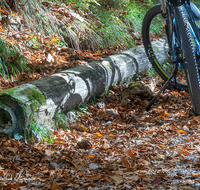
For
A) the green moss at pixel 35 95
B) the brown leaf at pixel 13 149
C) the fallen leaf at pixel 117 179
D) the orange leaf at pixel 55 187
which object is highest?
the green moss at pixel 35 95

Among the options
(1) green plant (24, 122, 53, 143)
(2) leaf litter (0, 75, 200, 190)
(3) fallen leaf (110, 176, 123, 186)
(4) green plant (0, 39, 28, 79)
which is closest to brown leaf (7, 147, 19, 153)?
(2) leaf litter (0, 75, 200, 190)

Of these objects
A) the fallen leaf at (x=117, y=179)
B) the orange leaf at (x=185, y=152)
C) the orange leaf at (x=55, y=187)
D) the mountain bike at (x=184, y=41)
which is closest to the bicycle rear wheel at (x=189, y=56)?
the mountain bike at (x=184, y=41)

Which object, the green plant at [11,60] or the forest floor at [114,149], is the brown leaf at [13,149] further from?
the green plant at [11,60]

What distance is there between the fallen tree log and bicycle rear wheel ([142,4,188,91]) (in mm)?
392

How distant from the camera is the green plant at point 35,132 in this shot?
2332 millimetres

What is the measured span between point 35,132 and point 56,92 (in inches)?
23.8

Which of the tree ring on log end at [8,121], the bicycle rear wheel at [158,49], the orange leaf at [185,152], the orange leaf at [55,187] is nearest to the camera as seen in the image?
the orange leaf at [55,187]

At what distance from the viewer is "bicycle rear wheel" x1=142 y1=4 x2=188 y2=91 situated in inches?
149

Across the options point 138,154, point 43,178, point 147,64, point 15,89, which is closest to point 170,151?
point 138,154

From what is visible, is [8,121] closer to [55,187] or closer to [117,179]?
[55,187]

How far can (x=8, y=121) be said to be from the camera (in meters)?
2.38

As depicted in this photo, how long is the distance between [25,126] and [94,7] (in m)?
4.52

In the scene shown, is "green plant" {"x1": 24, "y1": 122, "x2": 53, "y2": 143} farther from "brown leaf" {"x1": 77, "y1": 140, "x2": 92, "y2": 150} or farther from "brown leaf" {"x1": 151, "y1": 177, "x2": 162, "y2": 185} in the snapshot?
"brown leaf" {"x1": 151, "y1": 177, "x2": 162, "y2": 185}

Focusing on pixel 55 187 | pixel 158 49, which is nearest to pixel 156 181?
pixel 55 187
